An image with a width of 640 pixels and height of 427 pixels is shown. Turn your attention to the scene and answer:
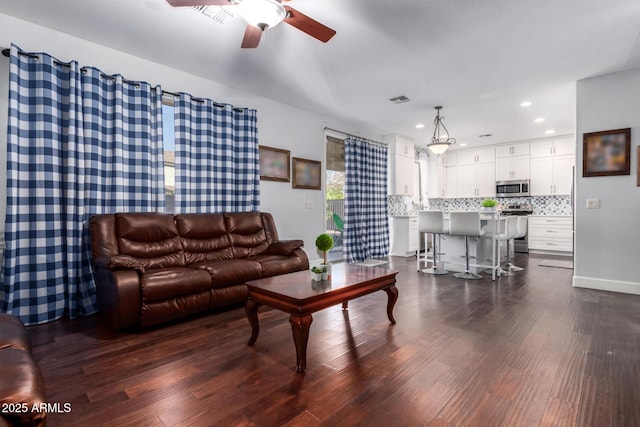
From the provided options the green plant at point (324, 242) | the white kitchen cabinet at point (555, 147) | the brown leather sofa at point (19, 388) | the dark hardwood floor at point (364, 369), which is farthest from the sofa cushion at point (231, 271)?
the white kitchen cabinet at point (555, 147)

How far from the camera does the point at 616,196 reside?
381cm

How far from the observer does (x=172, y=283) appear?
2660mm

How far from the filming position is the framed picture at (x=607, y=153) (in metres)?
3.74

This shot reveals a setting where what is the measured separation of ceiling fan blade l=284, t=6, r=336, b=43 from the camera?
6.94 feet

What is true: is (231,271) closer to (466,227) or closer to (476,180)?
(466,227)

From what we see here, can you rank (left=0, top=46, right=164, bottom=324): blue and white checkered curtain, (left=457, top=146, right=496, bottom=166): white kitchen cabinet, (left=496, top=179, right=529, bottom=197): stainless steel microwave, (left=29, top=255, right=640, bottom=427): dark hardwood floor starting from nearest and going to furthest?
(left=29, top=255, right=640, bottom=427): dark hardwood floor < (left=0, top=46, right=164, bottom=324): blue and white checkered curtain < (left=496, top=179, right=529, bottom=197): stainless steel microwave < (left=457, top=146, right=496, bottom=166): white kitchen cabinet

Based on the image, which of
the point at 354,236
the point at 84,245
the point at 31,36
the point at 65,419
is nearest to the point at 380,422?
the point at 65,419

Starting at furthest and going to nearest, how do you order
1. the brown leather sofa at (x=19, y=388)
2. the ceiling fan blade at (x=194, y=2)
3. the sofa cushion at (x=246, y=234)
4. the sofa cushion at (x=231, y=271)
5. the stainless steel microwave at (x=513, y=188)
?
the stainless steel microwave at (x=513, y=188), the sofa cushion at (x=246, y=234), the sofa cushion at (x=231, y=271), the ceiling fan blade at (x=194, y=2), the brown leather sofa at (x=19, y=388)

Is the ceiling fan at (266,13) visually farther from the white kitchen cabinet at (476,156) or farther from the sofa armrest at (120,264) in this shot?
the white kitchen cabinet at (476,156)

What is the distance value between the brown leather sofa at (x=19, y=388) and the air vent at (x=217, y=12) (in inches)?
102

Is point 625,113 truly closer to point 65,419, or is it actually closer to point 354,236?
point 354,236

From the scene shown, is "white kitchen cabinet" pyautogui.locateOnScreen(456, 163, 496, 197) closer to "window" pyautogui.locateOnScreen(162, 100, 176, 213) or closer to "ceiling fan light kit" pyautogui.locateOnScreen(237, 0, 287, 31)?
"window" pyautogui.locateOnScreen(162, 100, 176, 213)

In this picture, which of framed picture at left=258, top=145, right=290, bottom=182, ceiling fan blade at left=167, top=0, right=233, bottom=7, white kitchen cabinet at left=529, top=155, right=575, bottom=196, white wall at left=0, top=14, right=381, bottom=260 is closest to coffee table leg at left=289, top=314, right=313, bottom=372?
ceiling fan blade at left=167, top=0, right=233, bottom=7

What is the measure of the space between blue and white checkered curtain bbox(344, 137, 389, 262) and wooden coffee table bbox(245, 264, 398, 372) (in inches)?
124
